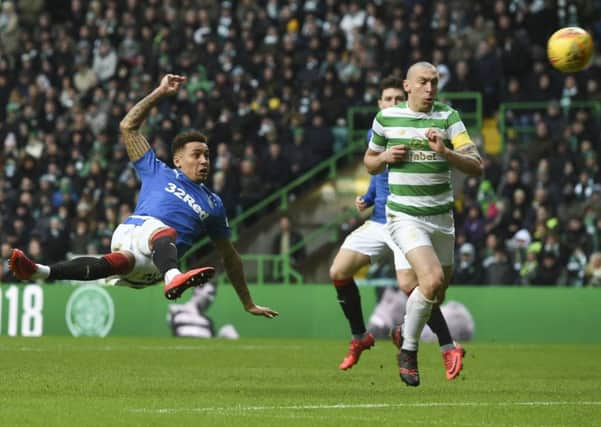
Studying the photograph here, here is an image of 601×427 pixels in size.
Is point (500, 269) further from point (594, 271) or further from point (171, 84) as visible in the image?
point (171, 84)

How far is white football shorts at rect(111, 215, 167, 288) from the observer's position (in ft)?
34.0

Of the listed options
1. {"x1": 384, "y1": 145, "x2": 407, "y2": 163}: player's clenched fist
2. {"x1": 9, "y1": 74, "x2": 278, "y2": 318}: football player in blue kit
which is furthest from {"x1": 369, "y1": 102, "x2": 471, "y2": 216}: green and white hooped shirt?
{"x1": 9, "y1": 74, "x2": 278, "y2": 318}: football player in blue kit

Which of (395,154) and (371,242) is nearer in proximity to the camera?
(395,154)

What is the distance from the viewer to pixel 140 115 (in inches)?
426

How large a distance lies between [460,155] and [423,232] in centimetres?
78

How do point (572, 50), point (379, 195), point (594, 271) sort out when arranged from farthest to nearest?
point (594, 271), point (379, 195), point (572, 50)

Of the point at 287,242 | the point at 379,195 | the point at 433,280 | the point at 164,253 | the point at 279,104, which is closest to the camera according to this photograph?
the point at 164,253

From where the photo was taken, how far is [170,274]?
9.77 m

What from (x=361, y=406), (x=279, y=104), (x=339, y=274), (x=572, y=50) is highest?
(x=572, y=50)

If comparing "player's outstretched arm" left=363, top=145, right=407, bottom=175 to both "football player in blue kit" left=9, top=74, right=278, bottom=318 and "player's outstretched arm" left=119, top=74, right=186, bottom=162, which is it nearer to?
"football player in blue kit" left=9, top=74, right=278, bottom=318

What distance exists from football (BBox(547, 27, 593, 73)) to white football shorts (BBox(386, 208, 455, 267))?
248 centimetres

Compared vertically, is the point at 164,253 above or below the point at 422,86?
below

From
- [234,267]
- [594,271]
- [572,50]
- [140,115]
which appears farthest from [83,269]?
[594,271]

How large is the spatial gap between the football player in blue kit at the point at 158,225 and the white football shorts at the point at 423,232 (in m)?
1.11
